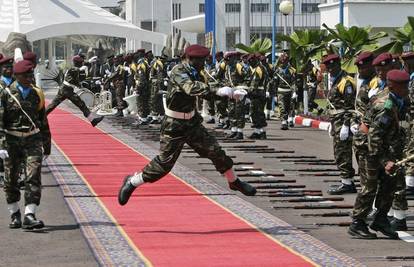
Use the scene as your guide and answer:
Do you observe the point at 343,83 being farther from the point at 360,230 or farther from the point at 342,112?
the point at 360,230

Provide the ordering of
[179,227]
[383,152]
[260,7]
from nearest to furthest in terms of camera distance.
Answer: [383,152] → [179,227] → [260,7]

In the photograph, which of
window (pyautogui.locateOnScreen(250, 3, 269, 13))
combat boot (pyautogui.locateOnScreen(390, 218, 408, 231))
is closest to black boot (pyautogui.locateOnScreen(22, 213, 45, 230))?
combat boot (pyautogui.locateOnScreen(390, 218, 408, 231))

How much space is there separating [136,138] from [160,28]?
218 ft

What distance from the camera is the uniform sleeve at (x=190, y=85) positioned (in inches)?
462

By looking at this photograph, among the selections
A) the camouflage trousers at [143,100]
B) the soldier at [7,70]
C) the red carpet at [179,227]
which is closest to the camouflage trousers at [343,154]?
the red carpet at [179,227]

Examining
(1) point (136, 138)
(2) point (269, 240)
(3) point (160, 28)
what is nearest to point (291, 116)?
(1) point (136, 138)

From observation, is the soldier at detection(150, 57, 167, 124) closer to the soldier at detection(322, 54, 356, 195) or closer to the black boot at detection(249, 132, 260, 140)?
the black boot at detection(249, 132, 260, 140)

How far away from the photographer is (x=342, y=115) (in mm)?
14984

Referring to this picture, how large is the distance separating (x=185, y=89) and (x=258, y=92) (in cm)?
1274

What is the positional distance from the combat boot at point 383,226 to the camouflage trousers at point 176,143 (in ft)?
6.86

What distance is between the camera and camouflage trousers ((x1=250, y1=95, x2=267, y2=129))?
2464 centimetres

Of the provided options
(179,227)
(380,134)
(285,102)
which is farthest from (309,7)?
(380,134)

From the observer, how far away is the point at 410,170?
14.6m

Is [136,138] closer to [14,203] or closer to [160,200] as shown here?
[160,200]
